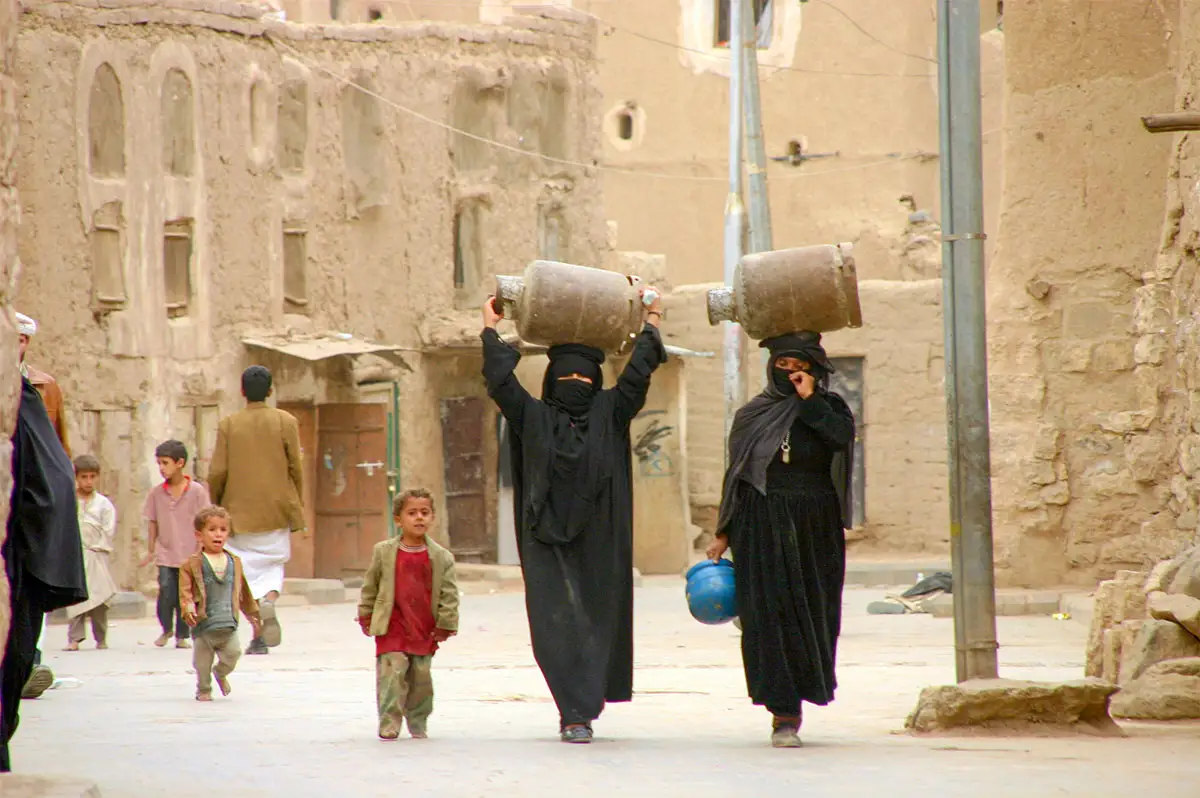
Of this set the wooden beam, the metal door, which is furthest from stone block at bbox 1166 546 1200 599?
the metal door

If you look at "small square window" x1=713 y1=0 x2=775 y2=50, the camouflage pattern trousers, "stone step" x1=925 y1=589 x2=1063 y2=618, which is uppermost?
"small square window" x1=713 y1=0 x2=775 y2=50

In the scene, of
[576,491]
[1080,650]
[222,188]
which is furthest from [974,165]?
[222,188]

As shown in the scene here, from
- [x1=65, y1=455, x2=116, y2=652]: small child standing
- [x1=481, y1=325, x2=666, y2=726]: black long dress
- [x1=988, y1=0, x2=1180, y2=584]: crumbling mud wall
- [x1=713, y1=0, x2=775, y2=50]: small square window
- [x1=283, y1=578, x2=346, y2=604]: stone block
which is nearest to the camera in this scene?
[x1=481, y1=325, x2=666, y2=726]: black long dress

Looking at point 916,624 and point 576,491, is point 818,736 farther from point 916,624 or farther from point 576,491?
point 916,624

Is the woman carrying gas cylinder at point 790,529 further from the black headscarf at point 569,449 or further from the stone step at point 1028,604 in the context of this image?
the stone step at point 1028,604

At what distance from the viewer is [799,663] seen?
693cm

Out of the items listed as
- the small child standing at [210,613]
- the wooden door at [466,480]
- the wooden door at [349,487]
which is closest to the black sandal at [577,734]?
the small child standing at [210,613]

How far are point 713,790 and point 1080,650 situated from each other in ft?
18.2

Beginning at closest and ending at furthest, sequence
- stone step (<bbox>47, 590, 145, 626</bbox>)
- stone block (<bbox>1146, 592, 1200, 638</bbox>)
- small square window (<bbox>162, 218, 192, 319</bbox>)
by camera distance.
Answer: stone block (<bbox>1146, 592, 1200, 638</bbox>)
stone step (<bbox>47, 590, 145, 626</bbox>)
small square window (<bbox>162, 218, 192, 319</bbox>)

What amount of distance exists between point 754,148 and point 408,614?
11.0 metres

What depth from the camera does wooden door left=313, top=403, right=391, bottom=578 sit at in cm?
2112

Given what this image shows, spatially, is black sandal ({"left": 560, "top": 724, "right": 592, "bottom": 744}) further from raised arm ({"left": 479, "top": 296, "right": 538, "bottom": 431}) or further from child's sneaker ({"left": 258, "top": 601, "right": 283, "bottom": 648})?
child's sneaker ({"left": 258, "top": 601, "right": 283, "bottom": 648})

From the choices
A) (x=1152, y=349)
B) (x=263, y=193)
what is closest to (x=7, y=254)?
(x=1152, y=349)

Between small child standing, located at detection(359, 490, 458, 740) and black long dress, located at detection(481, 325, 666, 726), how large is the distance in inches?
12.8
